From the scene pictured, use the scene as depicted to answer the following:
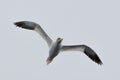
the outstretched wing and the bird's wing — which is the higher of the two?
the outstretched wing

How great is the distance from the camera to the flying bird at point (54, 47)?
26.7m

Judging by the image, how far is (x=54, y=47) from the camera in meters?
26.7

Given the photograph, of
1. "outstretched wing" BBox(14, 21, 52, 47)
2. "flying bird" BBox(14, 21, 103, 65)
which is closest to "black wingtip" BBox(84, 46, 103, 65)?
"flying bird" BBox(14, 21, 103, 65)

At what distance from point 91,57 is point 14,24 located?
418 cm

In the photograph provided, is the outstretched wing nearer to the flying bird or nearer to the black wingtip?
the flying bird

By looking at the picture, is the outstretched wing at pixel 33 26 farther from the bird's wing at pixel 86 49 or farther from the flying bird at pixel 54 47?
the bird's wing at pixel 86 49

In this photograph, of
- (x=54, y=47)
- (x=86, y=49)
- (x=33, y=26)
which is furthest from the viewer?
(x=86, y=49)

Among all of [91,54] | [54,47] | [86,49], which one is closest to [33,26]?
[54,47]

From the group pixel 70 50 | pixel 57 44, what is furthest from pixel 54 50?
pixel 70 50

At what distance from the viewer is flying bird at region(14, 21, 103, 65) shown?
26688mm

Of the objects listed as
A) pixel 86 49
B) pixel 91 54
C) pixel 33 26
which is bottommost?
pixel 91 54

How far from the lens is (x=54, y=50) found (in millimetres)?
26641

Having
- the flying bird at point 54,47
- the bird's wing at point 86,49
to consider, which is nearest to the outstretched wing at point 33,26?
the flying bird at point 54,47

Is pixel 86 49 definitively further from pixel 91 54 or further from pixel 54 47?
pixel 54 47
